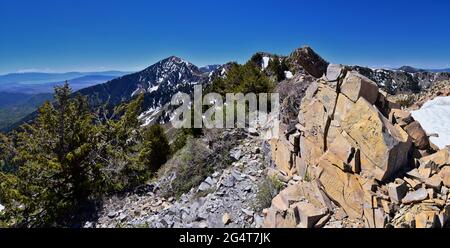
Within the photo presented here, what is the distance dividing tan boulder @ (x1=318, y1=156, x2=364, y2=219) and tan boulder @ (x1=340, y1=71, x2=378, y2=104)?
2005 mm

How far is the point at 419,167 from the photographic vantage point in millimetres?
7820

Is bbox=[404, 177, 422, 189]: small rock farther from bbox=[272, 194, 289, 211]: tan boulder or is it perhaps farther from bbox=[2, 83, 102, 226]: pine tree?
bbox=[2, 83, 102, 226]: pine tree

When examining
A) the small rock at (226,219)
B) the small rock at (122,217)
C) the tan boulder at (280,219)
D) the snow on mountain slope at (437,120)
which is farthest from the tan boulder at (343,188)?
the small rock at (122,217)

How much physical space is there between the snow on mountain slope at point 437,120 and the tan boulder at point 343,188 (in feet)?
13.8

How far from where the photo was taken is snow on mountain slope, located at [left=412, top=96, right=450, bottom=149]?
408 inches

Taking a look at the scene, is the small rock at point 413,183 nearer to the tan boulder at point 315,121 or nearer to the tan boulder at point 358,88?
the tan boulder at point 358,88

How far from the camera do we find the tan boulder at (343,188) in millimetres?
7722

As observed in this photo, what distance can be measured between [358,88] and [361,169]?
7.17 ft

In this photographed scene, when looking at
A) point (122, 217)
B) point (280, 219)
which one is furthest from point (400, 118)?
point (122, 217)

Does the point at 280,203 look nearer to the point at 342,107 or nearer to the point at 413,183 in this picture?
the point at 342,107

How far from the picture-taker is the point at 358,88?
27.6 ft
